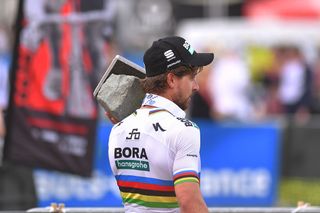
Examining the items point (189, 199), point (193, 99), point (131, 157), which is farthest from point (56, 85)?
point (193, 99)

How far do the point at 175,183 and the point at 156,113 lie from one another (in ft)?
1.39

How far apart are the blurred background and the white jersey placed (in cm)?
306

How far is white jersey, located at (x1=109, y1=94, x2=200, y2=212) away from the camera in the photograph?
15.3ft

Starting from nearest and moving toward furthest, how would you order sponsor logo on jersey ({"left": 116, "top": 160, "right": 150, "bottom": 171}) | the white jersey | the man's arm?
the man's arm < the white jersey < sponsor logo on jersey ({"left": 116, "top": 160, "right": 150, "bottom": 171})

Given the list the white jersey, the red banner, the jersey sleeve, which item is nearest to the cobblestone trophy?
the white jersey

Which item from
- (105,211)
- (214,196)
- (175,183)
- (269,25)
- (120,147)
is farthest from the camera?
(269,25)

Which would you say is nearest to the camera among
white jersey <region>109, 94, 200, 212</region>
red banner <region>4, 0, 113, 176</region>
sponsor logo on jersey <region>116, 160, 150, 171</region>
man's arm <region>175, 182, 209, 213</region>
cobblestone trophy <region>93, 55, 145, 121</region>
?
man's arm <region>175, 182, 209, 213</region>

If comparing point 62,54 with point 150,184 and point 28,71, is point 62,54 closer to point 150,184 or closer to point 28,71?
point 28,71

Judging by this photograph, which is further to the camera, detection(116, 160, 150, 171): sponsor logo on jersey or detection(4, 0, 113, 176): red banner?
detection(4, 0, 113, 176): red banner

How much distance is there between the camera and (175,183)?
15.2ft

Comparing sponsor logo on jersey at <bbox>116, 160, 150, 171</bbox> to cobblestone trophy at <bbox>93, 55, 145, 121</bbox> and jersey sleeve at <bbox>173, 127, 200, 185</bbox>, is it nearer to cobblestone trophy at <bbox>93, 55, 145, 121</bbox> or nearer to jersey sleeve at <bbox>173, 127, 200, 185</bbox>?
jersey sleeve at <bbox>173, 127, 200, 185</bbox>

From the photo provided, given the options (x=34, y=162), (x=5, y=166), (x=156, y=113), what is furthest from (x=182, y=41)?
(x=5, y=166)

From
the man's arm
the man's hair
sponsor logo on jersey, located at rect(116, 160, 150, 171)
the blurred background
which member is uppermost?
the man's hair

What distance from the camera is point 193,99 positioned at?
46.2ft
